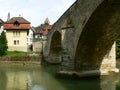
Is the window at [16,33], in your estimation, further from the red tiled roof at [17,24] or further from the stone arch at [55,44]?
the stone arch at [55,44]

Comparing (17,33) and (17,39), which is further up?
(17,33)

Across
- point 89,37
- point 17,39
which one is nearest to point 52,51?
point 17,39

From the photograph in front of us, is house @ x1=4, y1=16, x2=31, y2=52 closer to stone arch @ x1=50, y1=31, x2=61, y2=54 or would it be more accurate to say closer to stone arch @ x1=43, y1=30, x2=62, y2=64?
stone arch @ x1=43, y1=30, x2=62, y2=64

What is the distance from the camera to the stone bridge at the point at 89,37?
55.7ft

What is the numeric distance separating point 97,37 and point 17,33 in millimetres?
24511

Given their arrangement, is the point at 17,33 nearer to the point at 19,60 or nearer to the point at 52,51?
the point at 52,51

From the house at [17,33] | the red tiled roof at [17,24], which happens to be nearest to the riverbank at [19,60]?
the house at [17,33]

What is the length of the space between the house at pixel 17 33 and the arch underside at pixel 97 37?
72.8ft

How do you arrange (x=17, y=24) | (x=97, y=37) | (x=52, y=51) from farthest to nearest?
(x=17, y=24)
(x=52, y=51)
(x=97, y=37)

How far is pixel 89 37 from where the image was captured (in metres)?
19.2

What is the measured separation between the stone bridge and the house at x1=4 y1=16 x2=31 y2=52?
19.9 m

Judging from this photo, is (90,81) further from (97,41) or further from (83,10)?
(83,10)

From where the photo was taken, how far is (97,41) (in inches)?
786

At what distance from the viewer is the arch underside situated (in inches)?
635
